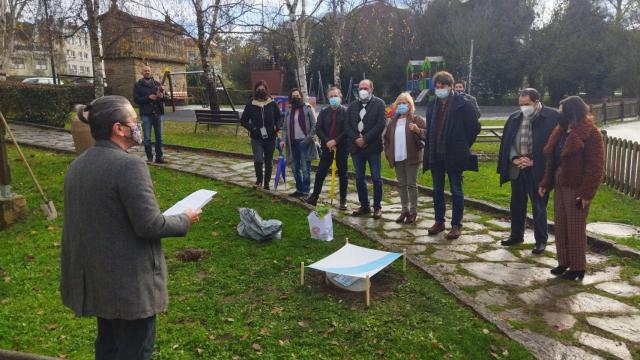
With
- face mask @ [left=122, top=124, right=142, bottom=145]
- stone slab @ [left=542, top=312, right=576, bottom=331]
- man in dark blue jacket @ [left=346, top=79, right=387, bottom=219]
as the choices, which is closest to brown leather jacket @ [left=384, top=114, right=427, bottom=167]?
man in dark blue jacket @ [left=346, top=79, right=387, bottom=219]

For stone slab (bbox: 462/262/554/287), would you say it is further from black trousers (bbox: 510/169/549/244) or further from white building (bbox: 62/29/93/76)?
white building (bbox: 62/29/93/76)

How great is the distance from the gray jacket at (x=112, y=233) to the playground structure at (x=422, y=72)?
107 ft

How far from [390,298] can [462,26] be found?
114ft

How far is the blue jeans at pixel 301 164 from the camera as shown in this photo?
8.28m

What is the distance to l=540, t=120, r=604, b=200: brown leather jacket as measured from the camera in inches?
183

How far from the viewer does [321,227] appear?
592cm

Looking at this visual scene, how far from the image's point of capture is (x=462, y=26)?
117 feet

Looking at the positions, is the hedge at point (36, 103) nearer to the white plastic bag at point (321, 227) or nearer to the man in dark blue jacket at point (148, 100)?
the man in dark blue jacket at point (148, 100)

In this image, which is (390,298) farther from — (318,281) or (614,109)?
(614,109)

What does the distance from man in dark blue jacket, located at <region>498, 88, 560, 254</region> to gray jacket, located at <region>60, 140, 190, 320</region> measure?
14.8ft

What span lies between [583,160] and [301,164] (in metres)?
4.68

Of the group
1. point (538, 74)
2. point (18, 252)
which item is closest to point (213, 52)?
point (18, 252)

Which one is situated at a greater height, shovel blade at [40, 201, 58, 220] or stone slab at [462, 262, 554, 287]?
shovel blade at [40, 201, 58, 220]

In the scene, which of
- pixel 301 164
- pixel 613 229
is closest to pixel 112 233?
pixel 301 164
